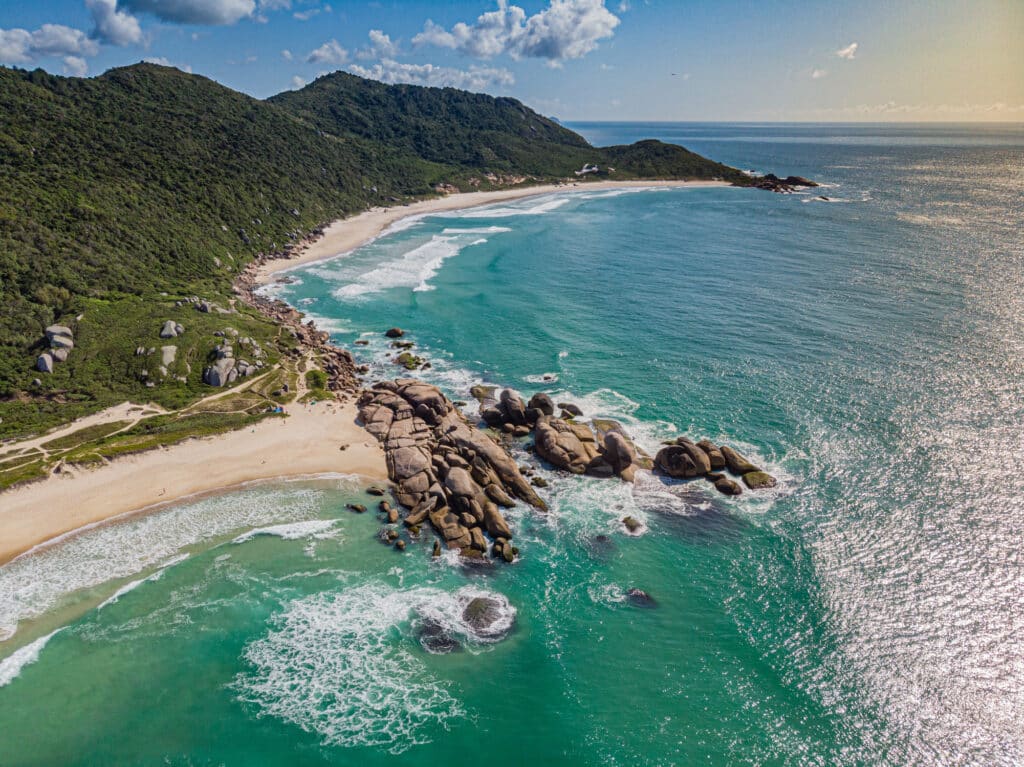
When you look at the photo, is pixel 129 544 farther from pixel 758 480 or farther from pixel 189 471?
pixel 758 480

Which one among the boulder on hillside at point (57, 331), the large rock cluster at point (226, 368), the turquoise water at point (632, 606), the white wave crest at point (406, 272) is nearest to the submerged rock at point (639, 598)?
A: the turquoise water at point (632, 606)

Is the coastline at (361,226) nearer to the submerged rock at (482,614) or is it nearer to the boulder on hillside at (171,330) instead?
the boulder on hillside at (171,330)

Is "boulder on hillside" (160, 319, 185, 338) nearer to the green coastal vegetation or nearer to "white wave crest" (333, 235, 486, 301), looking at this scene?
the green coastal vegetation

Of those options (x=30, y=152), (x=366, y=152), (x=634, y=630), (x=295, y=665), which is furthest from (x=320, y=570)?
(x=366, y=152)

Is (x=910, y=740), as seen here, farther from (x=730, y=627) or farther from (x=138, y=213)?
(x=138, y=213)

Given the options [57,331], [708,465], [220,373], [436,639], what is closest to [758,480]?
[708,465]
